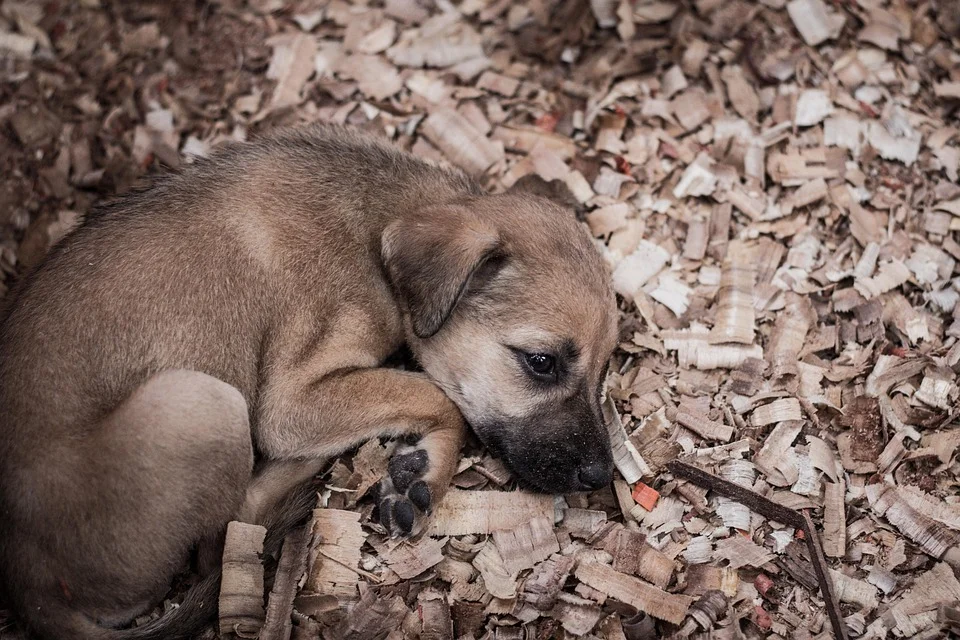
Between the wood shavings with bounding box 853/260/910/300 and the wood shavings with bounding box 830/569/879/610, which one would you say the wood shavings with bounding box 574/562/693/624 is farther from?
the wood shavings with bounding box 853/260/910/300

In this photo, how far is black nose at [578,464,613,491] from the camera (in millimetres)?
4738

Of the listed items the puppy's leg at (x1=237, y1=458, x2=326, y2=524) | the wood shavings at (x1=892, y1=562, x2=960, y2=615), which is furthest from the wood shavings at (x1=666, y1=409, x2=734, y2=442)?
the puppy's leg at (x1=237, y1=458, x2=326, y2=524)

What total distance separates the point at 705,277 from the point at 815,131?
166 centimetres

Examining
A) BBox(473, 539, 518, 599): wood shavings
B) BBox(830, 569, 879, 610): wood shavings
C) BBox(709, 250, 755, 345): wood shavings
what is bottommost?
BBox(830, 569, 879, 610): wood shavings

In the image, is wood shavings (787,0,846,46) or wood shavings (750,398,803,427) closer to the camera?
wood shavings (750,398,803,427)

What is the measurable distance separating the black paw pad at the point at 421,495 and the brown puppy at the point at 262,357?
0.01 m

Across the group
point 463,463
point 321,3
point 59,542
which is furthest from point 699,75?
point 59,542

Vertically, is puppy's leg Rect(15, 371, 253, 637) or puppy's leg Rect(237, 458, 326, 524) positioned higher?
puppy's leg Rect(15, 371, 253, 637)

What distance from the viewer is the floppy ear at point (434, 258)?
4.59m

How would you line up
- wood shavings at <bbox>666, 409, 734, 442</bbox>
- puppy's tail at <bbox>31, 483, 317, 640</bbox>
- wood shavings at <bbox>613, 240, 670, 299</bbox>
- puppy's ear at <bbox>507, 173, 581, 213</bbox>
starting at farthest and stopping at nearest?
wood shavings at <bbox>613, 240, 670, 299</bbox> < puppy's ear at <bbox>507, 173, 581, 213</bbox> < wood shavings at <bbox>666, 409, 734, 442</bbox> < puppy's tail at <bbox>31, 483, 317, 640</bbox>

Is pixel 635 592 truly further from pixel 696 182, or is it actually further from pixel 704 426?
pixel 696 182

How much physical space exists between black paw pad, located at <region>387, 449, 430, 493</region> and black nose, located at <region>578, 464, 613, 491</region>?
0.91 m

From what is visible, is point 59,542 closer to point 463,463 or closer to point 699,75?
point 463,463

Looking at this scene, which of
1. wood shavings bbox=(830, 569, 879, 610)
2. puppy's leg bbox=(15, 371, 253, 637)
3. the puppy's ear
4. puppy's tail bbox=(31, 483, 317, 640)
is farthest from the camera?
the puppy's ear
